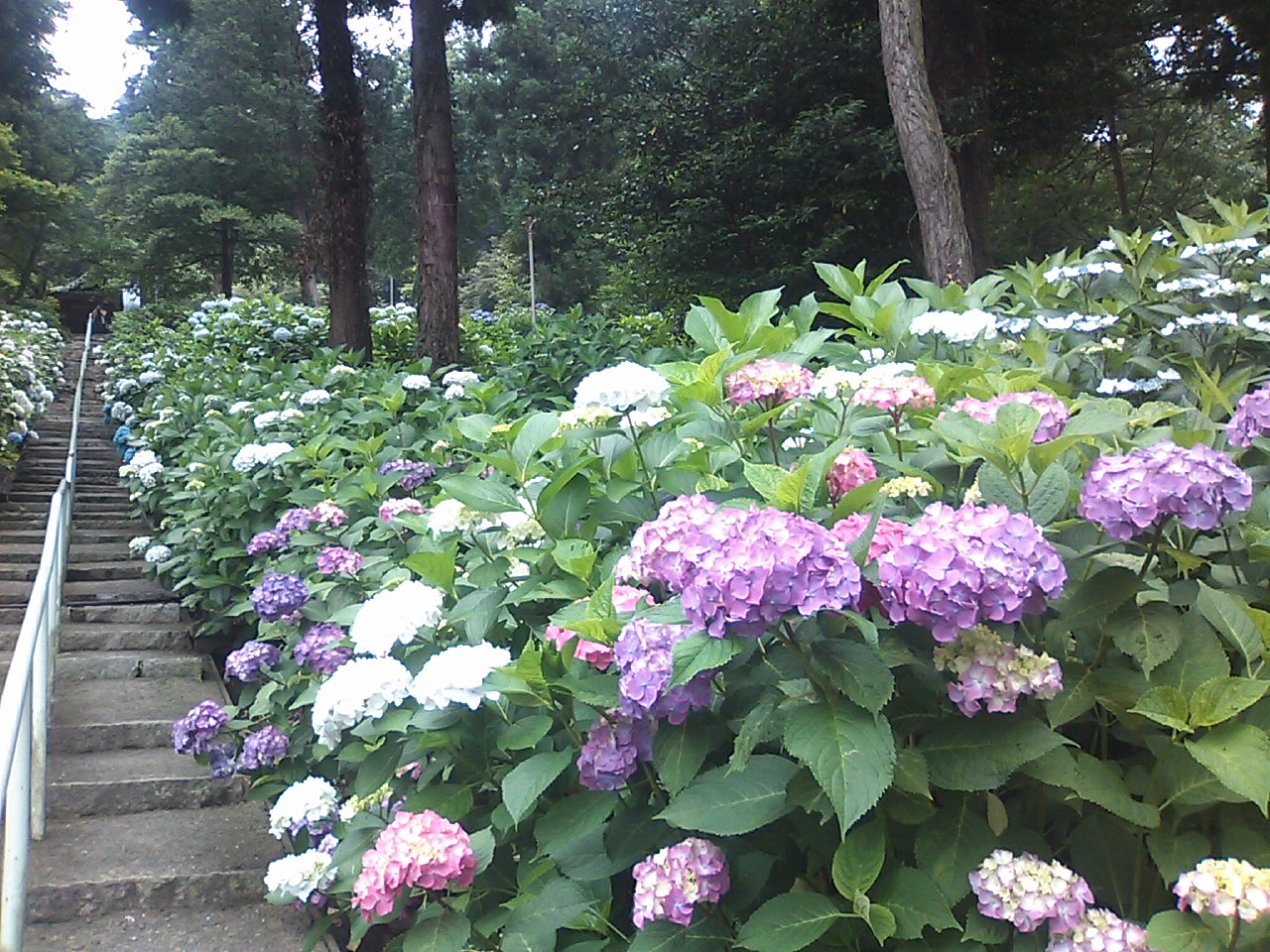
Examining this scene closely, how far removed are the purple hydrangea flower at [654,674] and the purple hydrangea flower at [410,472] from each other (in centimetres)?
218

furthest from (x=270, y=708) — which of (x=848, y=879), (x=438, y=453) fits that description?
(x=848, y=879)

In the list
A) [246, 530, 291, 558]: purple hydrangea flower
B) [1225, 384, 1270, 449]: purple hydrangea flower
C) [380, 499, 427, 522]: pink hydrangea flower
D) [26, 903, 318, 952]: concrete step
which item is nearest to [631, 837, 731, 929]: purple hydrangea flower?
[1225, 384, 1270, 449]: purple hydrangea flower

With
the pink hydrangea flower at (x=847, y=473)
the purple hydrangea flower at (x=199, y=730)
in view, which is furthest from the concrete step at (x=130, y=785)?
the pink hydrangea flower at (x=847, y=473)

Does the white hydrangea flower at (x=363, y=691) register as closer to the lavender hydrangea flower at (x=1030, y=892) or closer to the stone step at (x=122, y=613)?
the lavender hydrangea flower at (x=1030, y=892)

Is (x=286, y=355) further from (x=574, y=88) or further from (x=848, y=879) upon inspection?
(x=848, y=879)

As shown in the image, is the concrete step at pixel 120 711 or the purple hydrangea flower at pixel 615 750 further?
the concrete step at pixel 120 711

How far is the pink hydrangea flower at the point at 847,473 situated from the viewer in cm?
132

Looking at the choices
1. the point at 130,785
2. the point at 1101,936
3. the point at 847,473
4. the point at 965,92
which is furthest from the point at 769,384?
the point at 965,92

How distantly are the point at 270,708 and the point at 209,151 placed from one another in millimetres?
17050

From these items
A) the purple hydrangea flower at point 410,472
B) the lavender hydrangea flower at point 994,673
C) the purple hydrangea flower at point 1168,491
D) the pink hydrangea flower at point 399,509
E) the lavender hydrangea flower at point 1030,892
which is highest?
the purple hydrangea flower at point 410,472

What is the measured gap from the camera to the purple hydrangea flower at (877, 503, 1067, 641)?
0.97 meters

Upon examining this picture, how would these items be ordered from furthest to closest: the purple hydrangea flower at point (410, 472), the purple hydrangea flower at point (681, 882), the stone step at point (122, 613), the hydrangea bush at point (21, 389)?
the hydrangea bush at point (21, 389)
the stone step at point (122, 613)
the purple hydrangea flower at point (410, 472)
the purple hydrangea flower at point (681, 882)

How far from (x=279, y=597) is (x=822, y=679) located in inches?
85.5

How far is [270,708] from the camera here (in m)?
2.87
